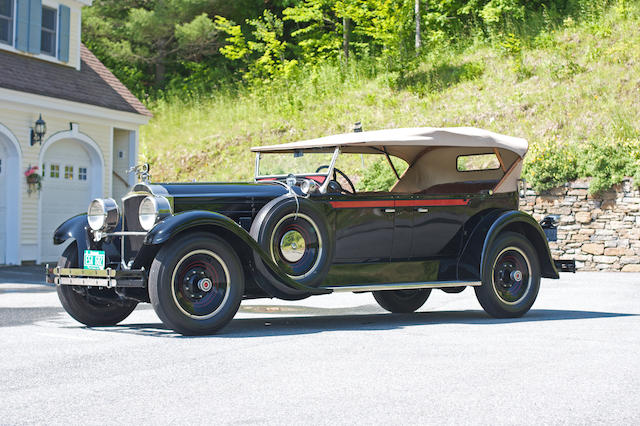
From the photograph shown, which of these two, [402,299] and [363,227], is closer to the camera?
[363,227]

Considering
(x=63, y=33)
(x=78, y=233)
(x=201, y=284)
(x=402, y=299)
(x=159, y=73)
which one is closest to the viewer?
(x=201, y=284)

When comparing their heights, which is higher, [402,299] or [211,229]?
[211,229]

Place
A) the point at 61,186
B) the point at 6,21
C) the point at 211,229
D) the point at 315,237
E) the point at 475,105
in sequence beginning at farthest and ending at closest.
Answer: the point at 475,105, the point at 61,186, the point at 6,21, the point at 315,237, the point at 211,229

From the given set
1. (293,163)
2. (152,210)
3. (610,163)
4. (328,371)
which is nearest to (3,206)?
(293,163)

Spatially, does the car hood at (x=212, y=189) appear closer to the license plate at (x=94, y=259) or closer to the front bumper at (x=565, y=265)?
the license plate at (x=94, y=259)

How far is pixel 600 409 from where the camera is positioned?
4.34 m

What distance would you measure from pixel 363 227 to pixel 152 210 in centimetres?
214

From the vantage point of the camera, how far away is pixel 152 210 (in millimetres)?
7203

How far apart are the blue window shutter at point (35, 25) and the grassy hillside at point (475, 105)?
325 inches

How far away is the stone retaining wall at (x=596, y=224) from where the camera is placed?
17.8m

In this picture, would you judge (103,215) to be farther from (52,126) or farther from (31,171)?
(52,126)

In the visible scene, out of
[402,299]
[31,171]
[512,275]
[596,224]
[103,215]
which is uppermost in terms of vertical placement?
[31,171]

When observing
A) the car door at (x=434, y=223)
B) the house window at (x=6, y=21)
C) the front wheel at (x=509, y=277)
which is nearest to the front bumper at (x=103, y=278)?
the car door at (x=434, y=223)

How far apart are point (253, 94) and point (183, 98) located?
155 inches
